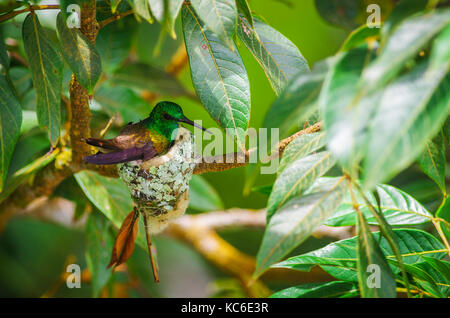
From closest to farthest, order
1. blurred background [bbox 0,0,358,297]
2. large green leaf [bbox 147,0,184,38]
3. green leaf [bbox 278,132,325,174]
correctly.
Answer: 1. large green leaf [bbox 147,0,184,38]
2. green leaf [bbox 278,132,325,174]
3. blurred background [bbox 0,0,358,297]

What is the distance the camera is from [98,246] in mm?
1624

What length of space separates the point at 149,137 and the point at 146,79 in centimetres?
75

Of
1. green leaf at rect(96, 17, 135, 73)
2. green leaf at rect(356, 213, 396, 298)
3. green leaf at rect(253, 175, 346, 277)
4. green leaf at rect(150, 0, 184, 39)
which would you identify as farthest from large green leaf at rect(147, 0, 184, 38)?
green leaf at rect(96, 17, 135, 73)

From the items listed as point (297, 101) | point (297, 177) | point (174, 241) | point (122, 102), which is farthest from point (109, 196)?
point (174, 241)

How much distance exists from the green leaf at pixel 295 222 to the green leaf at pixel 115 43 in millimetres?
1216

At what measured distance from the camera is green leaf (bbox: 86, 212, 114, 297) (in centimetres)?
155

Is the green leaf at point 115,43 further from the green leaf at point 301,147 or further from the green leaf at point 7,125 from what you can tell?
the green leaf at point 301,147

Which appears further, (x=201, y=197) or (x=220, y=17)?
(x=201, y=197)

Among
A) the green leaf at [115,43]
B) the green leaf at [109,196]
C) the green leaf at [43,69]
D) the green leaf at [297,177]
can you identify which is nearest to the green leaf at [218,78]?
the green leaf at [297,177]

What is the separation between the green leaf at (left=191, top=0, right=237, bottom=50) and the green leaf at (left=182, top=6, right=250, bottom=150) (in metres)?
0.16

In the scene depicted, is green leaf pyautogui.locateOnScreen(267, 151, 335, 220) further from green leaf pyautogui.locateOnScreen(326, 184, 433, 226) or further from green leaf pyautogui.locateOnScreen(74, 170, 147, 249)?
green leaf pyautogui.locateOnScreen(74, 170, 147, 249)

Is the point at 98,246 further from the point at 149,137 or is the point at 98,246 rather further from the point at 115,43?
the point at 115,43

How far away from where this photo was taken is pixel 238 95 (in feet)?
2.87

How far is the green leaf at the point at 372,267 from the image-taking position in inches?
26.6
